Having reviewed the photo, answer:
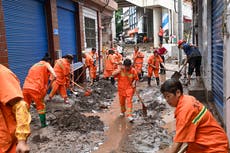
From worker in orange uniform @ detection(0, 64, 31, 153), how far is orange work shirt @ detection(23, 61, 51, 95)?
12.5 feet

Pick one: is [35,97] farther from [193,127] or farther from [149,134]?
[193,127]

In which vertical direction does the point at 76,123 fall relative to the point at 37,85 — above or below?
below

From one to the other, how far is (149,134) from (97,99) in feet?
12.7

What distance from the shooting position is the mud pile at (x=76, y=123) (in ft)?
20.4

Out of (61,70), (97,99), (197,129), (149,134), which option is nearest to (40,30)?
(61,70)

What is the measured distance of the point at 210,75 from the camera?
7648 millimetres

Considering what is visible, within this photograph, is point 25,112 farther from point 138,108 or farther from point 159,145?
point 138,108

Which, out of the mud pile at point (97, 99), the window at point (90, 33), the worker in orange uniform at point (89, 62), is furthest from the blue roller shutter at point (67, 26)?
the mud pile at point (97, 99)

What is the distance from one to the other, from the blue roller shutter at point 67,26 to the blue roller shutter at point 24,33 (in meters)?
1.46

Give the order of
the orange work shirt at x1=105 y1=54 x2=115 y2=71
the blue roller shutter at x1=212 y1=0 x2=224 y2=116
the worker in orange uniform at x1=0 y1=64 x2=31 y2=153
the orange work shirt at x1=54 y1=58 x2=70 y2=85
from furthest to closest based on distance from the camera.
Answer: the orange work shirt at x1=105 y1=54 x2=115 y2=71 < the orange work shirt at x1=54 y1=58 x2=70 y2=85 < the blue roller shutter at x1=212 y1=0 x2=224 y2=116 < the worker in orange uniform at x1=0 y1=64 x2=31 y2=153

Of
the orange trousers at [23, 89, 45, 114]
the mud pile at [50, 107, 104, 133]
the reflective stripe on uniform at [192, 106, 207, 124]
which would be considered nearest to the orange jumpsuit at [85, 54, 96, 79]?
the mud pile at [50, 107, 104, 133]

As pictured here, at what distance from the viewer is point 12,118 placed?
2.35m

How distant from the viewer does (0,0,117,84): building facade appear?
25.3 ft

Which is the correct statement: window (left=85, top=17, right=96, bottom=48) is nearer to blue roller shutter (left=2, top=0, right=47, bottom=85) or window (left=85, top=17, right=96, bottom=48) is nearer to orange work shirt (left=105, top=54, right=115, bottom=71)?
orange work shirt (left=105, top=54, right=115, bottom=71)
